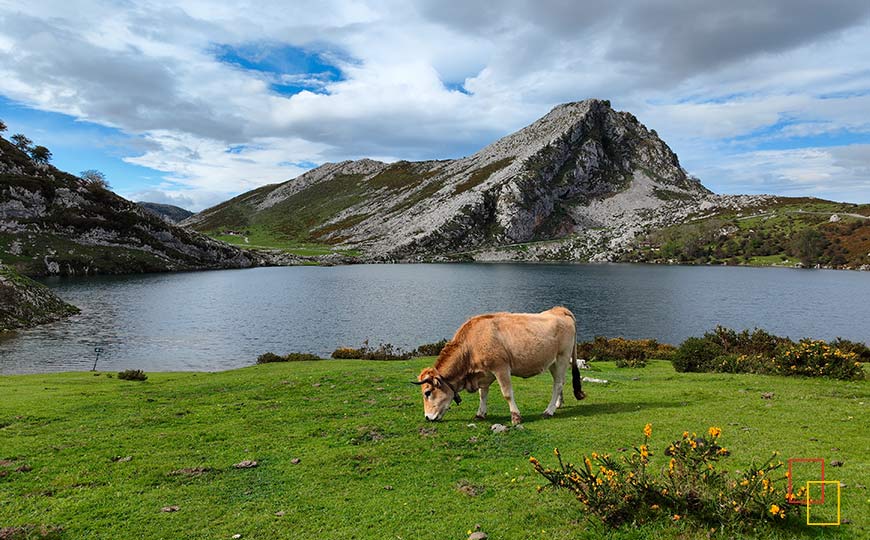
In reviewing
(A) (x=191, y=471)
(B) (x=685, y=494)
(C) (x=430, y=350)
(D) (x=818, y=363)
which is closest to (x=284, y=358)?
(C) (x=430, y=350)

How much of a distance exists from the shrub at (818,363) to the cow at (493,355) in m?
13.2

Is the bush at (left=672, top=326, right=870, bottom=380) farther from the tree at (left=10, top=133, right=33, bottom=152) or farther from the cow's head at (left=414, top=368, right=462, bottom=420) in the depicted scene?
the tree at (left=10, top=133, right=33, bottom=152)

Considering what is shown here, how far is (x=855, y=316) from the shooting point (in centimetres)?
6000

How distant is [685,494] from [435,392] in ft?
25.7

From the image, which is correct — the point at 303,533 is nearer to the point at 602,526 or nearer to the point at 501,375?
the point at 602,526

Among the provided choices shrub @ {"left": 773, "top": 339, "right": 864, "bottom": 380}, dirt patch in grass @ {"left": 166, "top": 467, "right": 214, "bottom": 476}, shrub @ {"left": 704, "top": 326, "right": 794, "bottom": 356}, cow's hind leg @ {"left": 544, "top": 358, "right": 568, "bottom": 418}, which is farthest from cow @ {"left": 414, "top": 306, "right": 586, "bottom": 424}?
shrub @ {"left": 704, "top": 326, "right": 794, "bottom": 356}

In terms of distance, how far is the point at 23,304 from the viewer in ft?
164

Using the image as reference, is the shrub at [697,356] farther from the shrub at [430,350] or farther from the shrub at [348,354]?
the shrub at [348,354]

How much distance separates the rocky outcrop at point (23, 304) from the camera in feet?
155

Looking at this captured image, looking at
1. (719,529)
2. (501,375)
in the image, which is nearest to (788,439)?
(719,529)

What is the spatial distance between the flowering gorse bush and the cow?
571cm

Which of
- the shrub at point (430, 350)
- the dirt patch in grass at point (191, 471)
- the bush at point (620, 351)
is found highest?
the dirt patch in grass at point (191, 471)

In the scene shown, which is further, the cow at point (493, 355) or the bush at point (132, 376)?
the bush at point (132, 376)

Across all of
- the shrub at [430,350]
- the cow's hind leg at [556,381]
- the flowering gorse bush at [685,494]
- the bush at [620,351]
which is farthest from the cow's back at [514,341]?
the shrub at [430,350]
